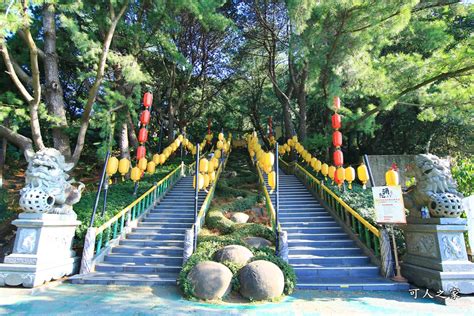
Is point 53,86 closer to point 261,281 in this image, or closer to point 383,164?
point 261,281

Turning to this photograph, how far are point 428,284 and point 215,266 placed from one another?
4.27 meters

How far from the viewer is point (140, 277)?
6.48m

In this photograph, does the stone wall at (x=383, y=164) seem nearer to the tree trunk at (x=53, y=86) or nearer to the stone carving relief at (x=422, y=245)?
the stone carving relief at (x=422, y=245)

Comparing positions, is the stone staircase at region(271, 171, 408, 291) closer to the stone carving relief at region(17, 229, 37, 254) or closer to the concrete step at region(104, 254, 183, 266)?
the concrete step at region(104, 254, 183, 266)

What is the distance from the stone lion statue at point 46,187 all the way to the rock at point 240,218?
5.40 meters

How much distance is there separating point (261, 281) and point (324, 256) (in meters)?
2.90

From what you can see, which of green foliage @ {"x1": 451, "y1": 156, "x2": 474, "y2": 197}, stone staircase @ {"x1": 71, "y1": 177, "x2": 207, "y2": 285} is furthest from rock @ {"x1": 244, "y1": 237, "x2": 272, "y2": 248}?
green foliage @ {"x1": 451, "y1": 156, "x2": 474, "y2": 197}

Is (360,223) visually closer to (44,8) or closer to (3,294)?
(3,294)

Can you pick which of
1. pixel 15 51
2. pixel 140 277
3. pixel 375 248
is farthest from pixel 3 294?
pixel 15 51

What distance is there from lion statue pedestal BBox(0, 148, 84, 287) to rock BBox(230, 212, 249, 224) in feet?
16.8

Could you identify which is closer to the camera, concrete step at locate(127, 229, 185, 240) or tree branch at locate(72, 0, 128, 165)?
concrete step at locate(127, 229, 185, 240)

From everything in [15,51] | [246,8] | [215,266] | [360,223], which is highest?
[246,8]

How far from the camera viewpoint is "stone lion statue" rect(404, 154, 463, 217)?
6047 mm

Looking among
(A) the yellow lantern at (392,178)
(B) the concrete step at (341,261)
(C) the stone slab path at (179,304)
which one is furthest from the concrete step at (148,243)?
(A) the yellow lantern at (392,178)
